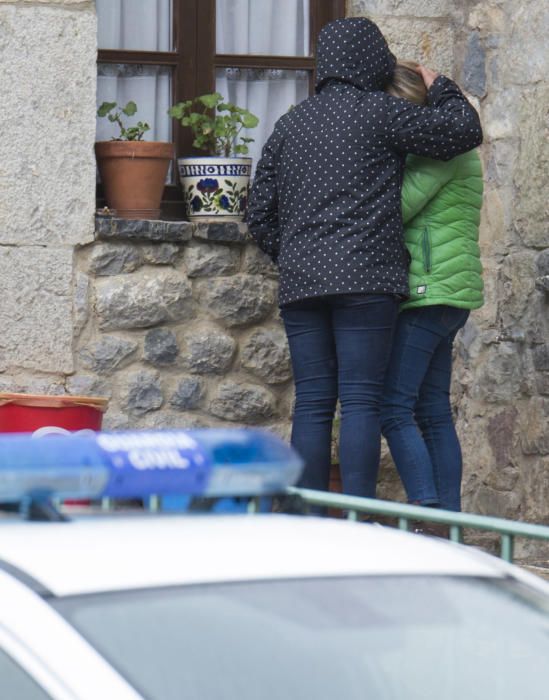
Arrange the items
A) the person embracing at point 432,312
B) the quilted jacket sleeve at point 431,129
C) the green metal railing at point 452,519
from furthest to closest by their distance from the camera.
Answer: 1. the person embracing at point 432,312
2. the quilted jacket sleeve at point 431,129
3. the green metal railing at point 452,519

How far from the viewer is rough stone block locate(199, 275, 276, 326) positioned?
5160 mm

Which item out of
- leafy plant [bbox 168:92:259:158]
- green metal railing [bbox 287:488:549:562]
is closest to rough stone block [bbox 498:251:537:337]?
leafy plant [bbox 168:92:259:158]

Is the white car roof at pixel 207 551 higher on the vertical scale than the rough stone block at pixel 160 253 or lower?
lower

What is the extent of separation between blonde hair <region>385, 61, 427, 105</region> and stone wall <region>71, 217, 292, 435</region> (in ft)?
2.91

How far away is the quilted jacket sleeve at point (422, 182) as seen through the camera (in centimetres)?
436

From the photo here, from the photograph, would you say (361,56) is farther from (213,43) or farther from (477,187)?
(213,43)

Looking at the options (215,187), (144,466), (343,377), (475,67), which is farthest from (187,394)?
(144,466)

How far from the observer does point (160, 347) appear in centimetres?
512

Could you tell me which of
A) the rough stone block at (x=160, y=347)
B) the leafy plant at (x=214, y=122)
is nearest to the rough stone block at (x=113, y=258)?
the rough stone block at (x=160, y=347)

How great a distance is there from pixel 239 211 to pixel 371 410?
4.02 feet

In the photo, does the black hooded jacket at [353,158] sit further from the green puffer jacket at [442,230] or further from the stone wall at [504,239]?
the stone wall at [504,239]

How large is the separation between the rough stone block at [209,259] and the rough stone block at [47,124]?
37 centimetres

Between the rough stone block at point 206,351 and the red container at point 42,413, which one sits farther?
the rough stone block at point 206,351

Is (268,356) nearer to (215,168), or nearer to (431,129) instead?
(215,168)
